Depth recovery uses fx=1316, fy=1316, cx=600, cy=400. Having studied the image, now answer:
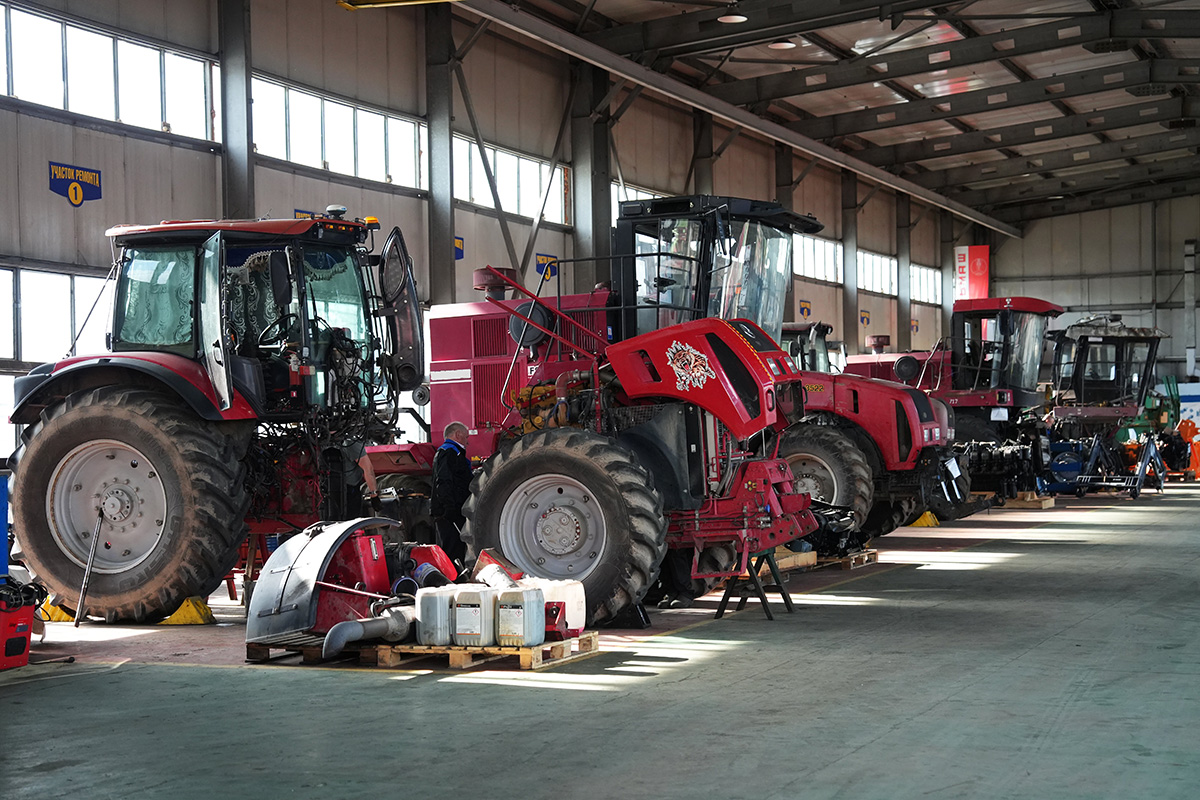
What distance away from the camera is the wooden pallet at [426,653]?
24.9 ft

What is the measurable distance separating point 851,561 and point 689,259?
4189 mm

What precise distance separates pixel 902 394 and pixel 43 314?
9.50 meters

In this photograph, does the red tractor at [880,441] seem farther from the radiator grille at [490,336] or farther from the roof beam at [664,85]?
the roof beam at [664,85]

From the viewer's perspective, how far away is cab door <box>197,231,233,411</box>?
9.30 m

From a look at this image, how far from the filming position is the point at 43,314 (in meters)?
14.4

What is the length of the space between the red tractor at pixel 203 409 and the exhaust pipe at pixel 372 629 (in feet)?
6.33

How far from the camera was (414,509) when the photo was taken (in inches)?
465

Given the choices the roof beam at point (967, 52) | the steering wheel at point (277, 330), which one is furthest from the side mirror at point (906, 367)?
the steering wheel at point (277, 330)

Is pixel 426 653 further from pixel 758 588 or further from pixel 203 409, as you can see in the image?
Answer: pixel 203 409

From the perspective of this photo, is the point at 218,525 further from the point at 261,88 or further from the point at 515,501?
the point at 261,88

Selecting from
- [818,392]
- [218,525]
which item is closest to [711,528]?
[218,525]

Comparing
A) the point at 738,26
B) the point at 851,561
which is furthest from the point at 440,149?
the point at 851,561

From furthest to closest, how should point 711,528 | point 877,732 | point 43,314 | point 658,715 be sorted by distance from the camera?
point 43,314
point 711,528
point 658,715
point 877,732

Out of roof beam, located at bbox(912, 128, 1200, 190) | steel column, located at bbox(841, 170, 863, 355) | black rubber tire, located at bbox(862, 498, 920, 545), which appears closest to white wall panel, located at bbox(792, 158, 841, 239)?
steel column, located at bbox(841, 170, 863, 355)
